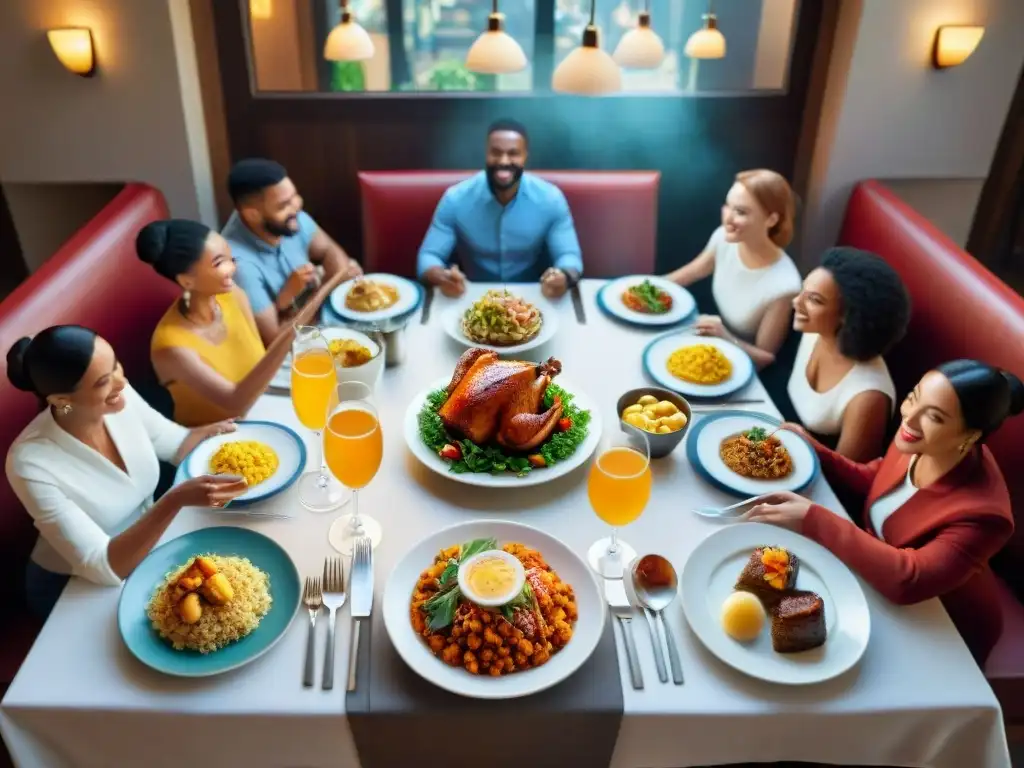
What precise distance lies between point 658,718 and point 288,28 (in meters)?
3.01

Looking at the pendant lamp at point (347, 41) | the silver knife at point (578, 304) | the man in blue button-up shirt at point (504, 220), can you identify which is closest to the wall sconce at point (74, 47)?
the pendant lamp at point (347, 41)

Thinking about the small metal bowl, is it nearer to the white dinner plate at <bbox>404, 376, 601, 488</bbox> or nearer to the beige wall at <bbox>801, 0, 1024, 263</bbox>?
the white dinner plate at <bbox>404, 376, 601, 488</bbox>

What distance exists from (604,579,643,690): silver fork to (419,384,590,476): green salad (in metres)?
0.31

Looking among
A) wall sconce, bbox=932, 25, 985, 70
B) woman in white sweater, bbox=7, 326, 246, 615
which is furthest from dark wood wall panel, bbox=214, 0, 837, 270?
woman in white sweater, bbox=7, 326, 246, 615

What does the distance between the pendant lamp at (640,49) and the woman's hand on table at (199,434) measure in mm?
1591

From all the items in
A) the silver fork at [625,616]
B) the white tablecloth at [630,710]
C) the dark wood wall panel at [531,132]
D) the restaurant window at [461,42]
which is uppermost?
the restaurant window at [461,42]

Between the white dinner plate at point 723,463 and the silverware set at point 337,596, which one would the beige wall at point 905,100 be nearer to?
the white dinner plate at point 723,463

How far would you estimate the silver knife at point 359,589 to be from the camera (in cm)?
130

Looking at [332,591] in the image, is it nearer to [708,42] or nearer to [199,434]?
[199,434]

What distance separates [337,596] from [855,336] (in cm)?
128

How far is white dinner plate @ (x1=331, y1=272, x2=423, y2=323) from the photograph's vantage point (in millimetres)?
2230

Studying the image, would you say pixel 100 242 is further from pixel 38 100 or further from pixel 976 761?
pixel 976 761

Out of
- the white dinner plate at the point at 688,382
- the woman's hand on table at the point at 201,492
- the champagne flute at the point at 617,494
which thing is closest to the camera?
the champagne flute at the point at 617,494

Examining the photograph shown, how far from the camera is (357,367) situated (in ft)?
5.95
